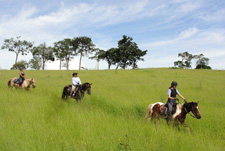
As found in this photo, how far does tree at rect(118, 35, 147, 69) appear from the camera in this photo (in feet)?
192

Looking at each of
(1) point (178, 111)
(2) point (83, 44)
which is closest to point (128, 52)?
(2) point (83, 44)

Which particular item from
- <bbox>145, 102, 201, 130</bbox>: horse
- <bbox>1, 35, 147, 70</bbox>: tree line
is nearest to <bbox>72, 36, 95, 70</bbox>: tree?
<bbox>1, 35, 147, 70</bbox>: tree line

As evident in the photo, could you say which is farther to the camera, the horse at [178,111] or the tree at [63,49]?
the tree at [63,49]

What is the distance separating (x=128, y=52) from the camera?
58562 millimetres

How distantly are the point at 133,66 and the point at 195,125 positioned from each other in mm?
55768

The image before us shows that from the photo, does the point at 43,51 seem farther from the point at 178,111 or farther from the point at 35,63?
the point at 178,111

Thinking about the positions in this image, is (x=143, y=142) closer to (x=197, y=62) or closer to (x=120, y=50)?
(x=120, y=50)

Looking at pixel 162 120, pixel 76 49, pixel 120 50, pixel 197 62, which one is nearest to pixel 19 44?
pixel 76 49

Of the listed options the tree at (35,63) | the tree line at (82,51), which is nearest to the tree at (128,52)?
the tree line at (82,51)

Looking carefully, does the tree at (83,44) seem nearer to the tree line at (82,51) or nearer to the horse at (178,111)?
the tree line at (82,51)

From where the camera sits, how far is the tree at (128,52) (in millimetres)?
58469

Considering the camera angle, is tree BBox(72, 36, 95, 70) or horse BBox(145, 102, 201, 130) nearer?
horse BBox(145, 102, 201, 130)

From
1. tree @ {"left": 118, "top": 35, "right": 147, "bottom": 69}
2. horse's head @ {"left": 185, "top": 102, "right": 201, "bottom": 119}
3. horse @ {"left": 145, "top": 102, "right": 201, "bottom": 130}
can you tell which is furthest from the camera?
tree @ {"left": 118, "top": 35, "right": 147, "bottom": 69}

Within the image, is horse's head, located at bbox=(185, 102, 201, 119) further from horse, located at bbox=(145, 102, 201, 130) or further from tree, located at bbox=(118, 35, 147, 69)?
tree, located at bbox=(118, 35, 147, 69)
